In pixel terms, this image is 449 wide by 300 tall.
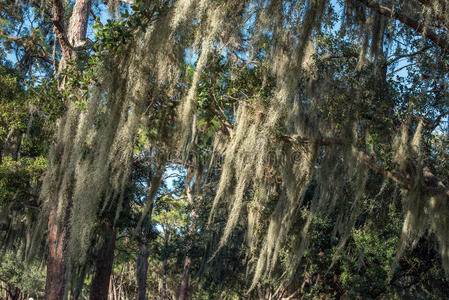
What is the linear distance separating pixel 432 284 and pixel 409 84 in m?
4.27

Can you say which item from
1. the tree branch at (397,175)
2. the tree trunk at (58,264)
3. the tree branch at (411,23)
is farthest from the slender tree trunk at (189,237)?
the tree branch at (411,23)

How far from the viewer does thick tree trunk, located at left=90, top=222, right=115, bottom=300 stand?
9.08 metres

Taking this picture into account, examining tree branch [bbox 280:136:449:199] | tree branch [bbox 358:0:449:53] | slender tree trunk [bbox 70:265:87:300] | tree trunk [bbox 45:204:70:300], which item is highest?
tree branch [bbox 358:0:449:53]

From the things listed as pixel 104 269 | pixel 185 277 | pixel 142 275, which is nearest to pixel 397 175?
pixel 104 269

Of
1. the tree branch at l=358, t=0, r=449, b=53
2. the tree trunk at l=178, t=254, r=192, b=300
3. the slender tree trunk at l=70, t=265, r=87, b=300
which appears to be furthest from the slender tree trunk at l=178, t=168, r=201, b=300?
the tree branch at l=358, t=0, r=449, b=53

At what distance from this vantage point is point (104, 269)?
30.6ft

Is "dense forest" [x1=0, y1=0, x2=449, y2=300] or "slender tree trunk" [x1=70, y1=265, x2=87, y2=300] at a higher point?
"dense forest" [x1=0, y1=0, x2=449, y2=300]

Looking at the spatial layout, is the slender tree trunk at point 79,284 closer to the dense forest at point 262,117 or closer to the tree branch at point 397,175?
the dense forest at point 262,117

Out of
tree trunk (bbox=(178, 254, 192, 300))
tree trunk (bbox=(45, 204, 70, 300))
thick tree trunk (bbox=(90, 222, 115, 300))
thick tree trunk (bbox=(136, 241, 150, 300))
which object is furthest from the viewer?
thick tree trunk (bbox=(136, 241, 150, 300))

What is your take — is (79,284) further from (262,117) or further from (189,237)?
(262,117)

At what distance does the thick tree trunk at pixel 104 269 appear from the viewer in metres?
9.08

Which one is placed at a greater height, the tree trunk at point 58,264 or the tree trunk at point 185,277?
the tree trunk at point 58,264

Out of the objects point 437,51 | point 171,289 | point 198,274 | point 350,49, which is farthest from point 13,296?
point 437,51

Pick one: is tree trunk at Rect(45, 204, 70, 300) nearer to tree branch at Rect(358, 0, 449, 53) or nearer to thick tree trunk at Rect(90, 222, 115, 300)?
thick tree trunk at Rect(90, 222, 115, 300)
